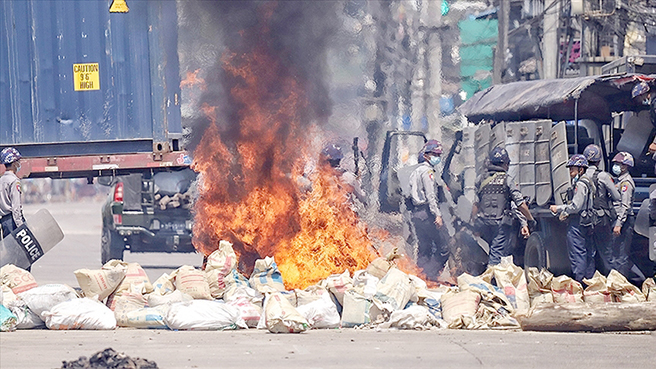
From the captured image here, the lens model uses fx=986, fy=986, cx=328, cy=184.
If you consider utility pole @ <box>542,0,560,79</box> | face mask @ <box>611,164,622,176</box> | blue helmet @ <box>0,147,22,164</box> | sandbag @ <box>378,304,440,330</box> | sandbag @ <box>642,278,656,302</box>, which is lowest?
sandbag @ <box>378,304,440,330</box>

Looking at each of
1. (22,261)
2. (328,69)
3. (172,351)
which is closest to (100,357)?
(172,351)

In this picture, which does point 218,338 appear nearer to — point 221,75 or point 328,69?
point 221,75

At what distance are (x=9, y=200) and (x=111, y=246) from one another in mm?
3857

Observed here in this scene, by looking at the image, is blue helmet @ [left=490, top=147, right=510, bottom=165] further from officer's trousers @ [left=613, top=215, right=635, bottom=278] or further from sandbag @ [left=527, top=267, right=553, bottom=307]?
sandbag @ [left=527, top=267, right=553, bottom=307]

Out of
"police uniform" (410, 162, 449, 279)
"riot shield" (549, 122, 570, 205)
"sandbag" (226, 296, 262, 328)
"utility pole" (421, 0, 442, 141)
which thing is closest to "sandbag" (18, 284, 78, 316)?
"sandbag" (226, 296, 262, 328)

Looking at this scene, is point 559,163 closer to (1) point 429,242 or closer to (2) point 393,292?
(1) point 429,242

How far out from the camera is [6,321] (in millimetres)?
8812

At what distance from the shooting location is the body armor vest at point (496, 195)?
11.5 metres

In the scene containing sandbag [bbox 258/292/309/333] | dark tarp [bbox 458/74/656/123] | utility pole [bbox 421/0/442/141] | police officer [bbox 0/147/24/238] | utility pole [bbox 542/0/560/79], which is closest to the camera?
sandbag [bbox 258/292/309/333]

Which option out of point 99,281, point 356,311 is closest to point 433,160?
point 356,311

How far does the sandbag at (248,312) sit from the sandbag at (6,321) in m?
1.95

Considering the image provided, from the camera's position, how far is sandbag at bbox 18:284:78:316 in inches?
356

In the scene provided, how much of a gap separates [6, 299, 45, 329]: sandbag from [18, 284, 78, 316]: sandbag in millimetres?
46

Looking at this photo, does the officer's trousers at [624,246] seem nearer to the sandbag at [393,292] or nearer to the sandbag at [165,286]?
the sandbag at [393,292]
